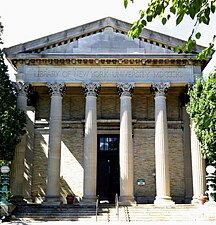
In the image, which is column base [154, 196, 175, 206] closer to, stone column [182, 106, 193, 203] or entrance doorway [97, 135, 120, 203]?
stone column [182, 106, 193, 203]

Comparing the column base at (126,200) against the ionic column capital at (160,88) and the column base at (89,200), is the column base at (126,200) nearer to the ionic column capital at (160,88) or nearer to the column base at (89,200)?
the column base at (89,200)

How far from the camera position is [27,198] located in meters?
24.7

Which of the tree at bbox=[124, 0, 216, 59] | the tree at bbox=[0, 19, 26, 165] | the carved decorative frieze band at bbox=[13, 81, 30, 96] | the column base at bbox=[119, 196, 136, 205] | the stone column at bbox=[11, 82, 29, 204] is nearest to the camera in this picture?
the tree at bbox=[124, 0, 216, 59]

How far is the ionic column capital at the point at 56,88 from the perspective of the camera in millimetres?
23325

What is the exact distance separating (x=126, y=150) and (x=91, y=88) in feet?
14.9

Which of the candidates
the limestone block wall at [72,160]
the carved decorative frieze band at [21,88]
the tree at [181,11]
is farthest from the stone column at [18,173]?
the tree at [181,11]

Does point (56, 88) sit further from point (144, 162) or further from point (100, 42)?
point (144, 162)

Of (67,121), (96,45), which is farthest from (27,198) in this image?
(96,45)

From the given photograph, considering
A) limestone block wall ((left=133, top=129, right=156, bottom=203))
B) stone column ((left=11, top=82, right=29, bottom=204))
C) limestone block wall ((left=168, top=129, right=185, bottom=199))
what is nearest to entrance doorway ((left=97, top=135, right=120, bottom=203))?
limestone block wall ((left=133, top=129, right=156, bottom=203))

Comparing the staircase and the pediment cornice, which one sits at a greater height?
the pediment cornice

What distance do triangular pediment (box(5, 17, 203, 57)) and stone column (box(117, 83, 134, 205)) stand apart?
2690 millimetres

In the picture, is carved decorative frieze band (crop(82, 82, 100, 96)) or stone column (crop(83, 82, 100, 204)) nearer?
→ stone column (crop(83, 82, 100, 204))

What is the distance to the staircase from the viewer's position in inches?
718

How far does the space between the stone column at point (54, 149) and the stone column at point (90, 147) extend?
165 cm
